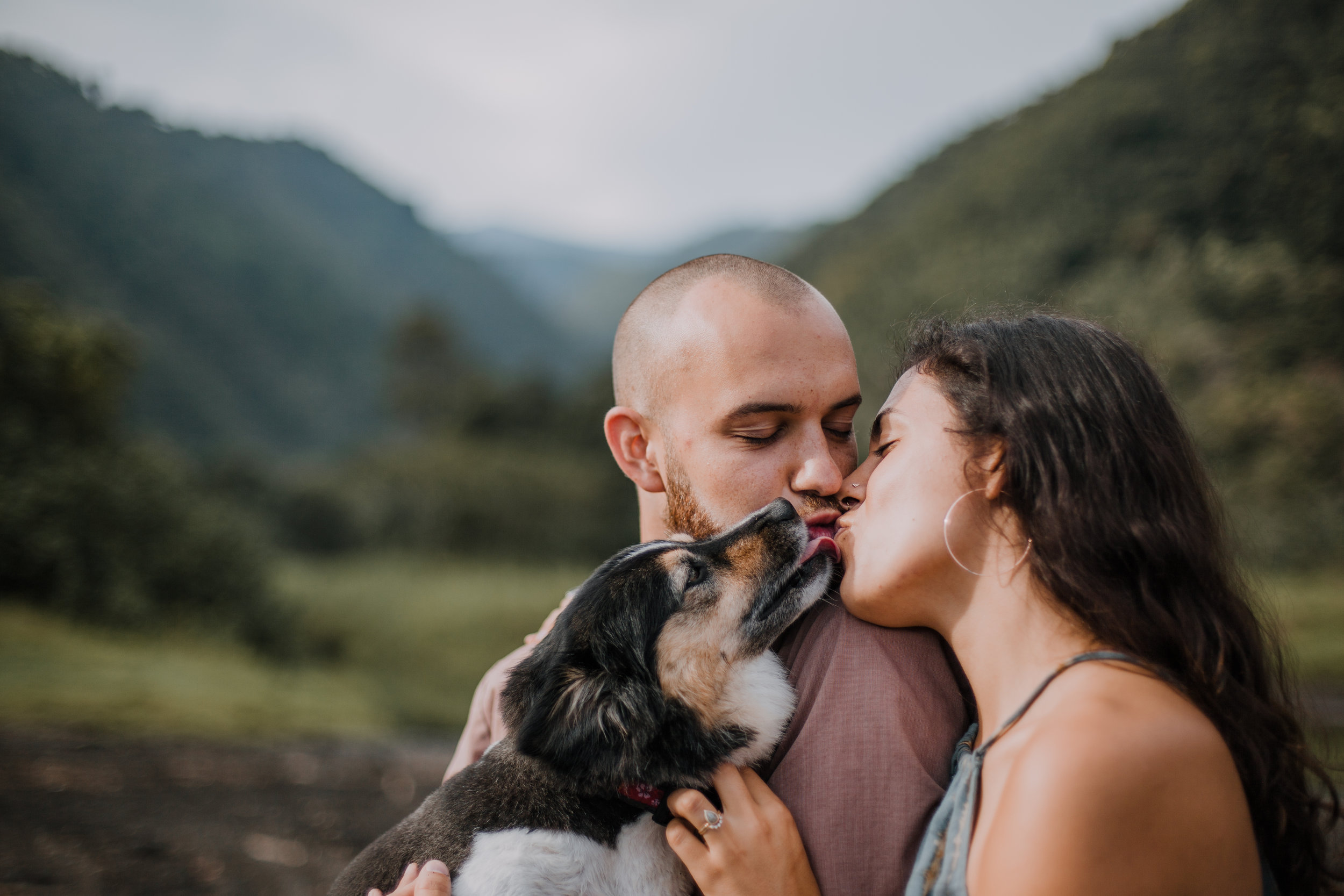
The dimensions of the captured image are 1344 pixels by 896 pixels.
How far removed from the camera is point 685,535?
3.10 metres

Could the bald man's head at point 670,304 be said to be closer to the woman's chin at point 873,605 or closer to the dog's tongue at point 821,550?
the dog's tongue at point 821,550

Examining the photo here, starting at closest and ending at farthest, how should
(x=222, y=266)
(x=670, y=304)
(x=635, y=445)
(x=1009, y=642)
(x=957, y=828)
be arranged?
(x=957, y=828) < (x=1009, y=642) < (x=670, y=304) < (x=635, y=445) < (x=222, y=266)

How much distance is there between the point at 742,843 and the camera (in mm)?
2021

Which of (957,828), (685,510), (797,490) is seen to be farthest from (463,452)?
(957,828)

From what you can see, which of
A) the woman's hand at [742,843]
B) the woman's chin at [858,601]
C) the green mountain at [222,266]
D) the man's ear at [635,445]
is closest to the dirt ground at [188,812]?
the man's ear at [635,445]

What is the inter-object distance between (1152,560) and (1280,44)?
48.4ft

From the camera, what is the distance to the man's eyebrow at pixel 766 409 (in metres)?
2.76

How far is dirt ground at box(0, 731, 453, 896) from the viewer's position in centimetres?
755

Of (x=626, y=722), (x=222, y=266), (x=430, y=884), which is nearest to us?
(x=430, y=884)

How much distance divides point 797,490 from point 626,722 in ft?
3.09

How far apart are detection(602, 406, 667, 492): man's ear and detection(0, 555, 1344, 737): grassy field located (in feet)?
6.74

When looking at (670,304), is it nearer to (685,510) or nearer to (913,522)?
(685,510)

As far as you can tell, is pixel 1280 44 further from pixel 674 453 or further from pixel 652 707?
pixel 652 707

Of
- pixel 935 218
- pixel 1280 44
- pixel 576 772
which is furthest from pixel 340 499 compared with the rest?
pixel 576 772
